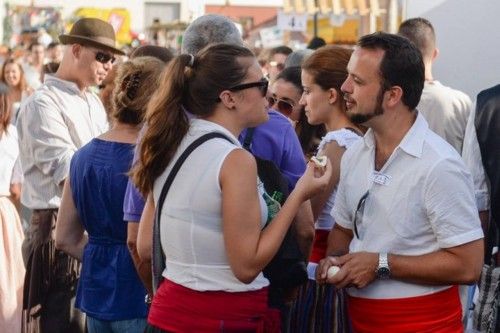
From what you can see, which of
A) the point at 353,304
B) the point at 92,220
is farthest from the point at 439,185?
the point at 92,220

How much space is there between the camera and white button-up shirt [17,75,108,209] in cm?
546

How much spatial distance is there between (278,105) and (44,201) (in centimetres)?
147

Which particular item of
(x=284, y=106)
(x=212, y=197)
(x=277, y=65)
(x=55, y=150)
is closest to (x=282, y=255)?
(x=212, y=197)

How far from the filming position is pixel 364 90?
3438 mm

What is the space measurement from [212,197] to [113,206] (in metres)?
1.24

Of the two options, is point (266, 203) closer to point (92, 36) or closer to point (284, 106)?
point (284, 106)

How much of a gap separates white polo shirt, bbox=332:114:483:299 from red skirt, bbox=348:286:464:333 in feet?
0.09

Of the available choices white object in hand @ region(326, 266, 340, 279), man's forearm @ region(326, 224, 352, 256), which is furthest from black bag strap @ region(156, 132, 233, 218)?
man's forearm @ region(326, 224, 352, 256)

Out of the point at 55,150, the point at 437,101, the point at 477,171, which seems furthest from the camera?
the point at 437,101

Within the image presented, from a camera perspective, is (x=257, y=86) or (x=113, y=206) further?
(x=113, y=206)

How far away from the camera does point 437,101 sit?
6.52 meters

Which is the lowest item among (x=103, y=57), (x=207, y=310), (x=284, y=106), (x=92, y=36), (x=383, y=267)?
(x=207, y=310)

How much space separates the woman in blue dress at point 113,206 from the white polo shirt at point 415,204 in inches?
45.5

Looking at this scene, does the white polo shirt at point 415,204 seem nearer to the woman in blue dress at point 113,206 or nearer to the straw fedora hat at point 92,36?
the woman in blue dress at point 113,206
